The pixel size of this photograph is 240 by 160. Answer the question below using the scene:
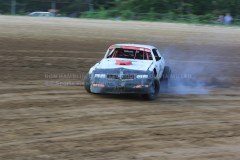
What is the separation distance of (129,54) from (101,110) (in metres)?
2.88

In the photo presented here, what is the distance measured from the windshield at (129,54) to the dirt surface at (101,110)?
1.02 m

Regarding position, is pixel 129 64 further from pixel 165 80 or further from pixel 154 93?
pixel 165 80

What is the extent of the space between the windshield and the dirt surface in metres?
1.02

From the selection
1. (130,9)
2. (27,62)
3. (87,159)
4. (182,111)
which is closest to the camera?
(87,159)

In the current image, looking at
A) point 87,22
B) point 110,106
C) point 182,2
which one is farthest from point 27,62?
point 182,2

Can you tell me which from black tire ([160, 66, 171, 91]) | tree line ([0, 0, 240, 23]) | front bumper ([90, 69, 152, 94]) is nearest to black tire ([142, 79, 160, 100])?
front bumper ([90, 69, 152, 94])

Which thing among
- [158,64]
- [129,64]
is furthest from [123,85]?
[158,64]

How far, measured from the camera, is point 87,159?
7105 mm

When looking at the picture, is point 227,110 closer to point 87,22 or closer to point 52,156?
point 52,156

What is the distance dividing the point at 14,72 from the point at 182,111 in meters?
6.18

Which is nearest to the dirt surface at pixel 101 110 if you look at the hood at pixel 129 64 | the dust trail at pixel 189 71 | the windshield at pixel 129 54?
the dust trail at pixel 189 71

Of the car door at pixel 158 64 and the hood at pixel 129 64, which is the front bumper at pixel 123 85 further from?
the car door at pixel 158 64

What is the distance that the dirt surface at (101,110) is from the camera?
7711 mm

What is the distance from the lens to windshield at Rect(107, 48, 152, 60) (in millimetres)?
12953
